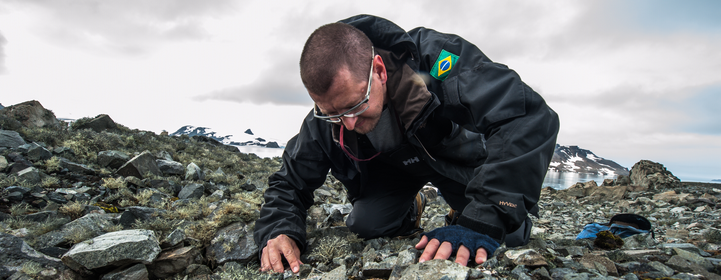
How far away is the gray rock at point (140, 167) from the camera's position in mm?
5938

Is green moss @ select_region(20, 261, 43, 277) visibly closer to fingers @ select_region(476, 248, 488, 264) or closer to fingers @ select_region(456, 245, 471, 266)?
fingers @ select_region(456, 245, 471, 266)

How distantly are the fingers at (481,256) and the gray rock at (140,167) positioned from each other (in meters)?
6.17

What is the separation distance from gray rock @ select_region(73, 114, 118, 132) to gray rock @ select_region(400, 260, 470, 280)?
41.9ft

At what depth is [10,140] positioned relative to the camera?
6.46 meters

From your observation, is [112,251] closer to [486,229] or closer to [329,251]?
[329,251]

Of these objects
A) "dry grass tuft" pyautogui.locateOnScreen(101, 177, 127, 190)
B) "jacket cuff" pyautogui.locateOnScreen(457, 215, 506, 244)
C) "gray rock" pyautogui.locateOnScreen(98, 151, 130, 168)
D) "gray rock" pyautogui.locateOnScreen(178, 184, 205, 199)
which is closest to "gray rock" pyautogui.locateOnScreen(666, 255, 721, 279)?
"jacket cuff" pyautogui.locateOnScreen(457, 215, 506, 244)

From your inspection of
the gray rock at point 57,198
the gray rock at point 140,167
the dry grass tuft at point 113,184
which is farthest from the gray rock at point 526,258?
the gray rock at point 140,167

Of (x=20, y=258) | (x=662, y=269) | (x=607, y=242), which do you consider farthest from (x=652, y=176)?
(x=20, y=258)

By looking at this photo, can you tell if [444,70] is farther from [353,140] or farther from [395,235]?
[395,235]

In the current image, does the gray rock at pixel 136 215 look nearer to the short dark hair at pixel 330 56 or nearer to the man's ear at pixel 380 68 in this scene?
the short dark hair at pixel 330 56

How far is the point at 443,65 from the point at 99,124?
1288cm

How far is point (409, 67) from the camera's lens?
2945mm

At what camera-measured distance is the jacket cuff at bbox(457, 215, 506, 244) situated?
7.45 ft

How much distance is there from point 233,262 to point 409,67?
8.06ft
